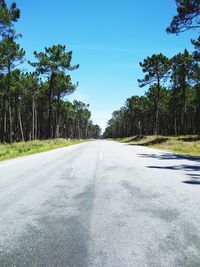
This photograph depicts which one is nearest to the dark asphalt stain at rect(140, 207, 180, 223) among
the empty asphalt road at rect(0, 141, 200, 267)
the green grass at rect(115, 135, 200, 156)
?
the empty asphalt road at rect(0, 141, 200, 267)

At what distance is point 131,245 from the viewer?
160 inches

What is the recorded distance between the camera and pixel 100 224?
498cm

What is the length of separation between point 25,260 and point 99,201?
318 cm

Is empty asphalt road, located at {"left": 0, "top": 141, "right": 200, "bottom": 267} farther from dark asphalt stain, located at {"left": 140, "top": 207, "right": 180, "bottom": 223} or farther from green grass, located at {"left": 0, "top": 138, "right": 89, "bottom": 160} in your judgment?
green grass, located at {"left": 0, "top": 138, "right": 89, "bottom": 160}

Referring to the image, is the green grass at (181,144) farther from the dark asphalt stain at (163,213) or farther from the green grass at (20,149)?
the dark asphalt stain at (163,213)

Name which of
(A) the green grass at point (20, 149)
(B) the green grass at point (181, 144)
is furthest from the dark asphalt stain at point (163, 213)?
(B) the green grass at point (181, 144)

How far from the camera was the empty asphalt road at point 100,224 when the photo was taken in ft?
12.1

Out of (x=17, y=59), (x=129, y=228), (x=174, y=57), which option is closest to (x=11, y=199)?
(x=129, y=228)

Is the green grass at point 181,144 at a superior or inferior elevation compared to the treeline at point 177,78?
inferior

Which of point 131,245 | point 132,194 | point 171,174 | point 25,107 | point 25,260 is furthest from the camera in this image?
point 25,107

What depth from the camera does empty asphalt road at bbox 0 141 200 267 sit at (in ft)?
12.1

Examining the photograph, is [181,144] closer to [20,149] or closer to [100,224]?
[20,149]

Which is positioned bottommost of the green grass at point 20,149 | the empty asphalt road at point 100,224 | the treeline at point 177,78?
the empty asphalt road at point 100,224

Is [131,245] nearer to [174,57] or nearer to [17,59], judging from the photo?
[17,59]
